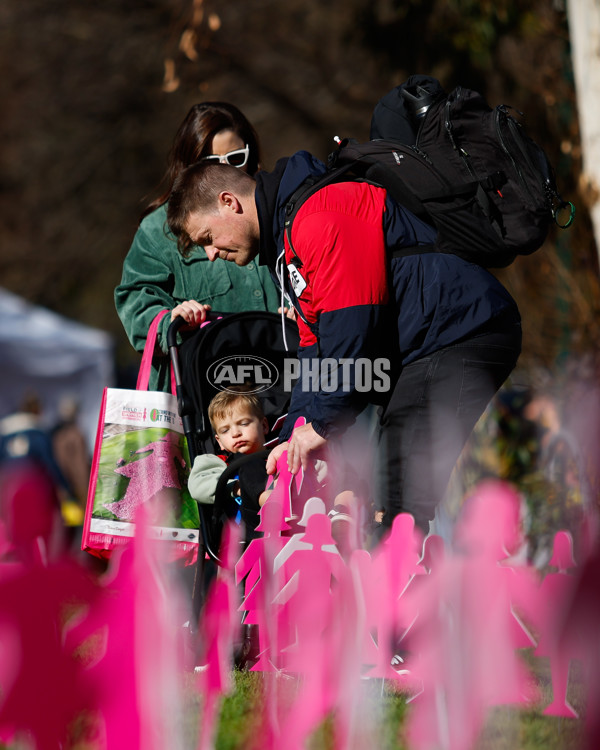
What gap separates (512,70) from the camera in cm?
948

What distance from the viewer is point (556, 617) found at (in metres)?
1.68

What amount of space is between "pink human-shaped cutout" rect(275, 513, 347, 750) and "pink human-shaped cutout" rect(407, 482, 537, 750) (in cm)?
23

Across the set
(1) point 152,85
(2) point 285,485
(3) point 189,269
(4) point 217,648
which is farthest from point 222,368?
(1) point 152,85

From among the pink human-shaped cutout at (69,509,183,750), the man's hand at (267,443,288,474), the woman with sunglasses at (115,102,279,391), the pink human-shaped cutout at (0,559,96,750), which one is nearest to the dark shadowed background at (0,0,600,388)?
the woman with sunglasses at (115,102,279,391)

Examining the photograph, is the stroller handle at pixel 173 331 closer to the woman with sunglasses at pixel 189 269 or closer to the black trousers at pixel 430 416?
the woman with sunglasses at pixel 189 269

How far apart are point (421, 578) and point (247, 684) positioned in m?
0.89

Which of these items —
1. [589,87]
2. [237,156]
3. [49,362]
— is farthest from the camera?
[49,362]

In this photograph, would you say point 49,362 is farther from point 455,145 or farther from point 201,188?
point 455,145

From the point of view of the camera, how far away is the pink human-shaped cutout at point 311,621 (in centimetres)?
192

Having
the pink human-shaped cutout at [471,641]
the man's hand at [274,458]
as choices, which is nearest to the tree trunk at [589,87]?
the man's hand at [274,458]

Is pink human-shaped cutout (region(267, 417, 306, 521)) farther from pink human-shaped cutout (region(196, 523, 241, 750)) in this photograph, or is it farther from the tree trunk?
the tree trunk

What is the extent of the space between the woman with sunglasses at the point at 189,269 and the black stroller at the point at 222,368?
9cm

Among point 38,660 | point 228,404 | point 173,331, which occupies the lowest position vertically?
point 38,660

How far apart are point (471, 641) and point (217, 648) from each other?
77 centimetres
